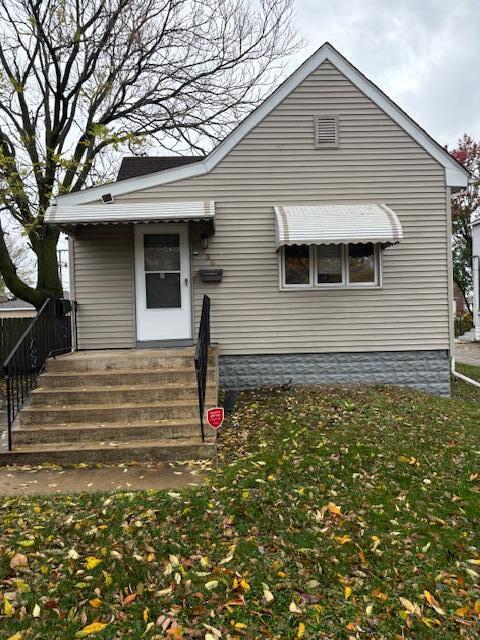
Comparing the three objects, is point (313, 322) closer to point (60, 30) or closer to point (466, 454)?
point (466, 454)

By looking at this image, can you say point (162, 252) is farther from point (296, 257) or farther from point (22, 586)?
point (22, 586)

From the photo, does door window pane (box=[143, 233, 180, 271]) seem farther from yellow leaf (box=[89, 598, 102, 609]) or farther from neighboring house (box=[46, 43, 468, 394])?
yellow leaf (box=[89, 598, 102, 609])

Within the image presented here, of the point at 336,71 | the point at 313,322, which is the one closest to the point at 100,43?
the point at 336,71

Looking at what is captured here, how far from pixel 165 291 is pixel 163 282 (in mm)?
162

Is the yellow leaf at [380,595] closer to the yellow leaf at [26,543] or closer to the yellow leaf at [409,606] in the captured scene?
the yellow leaf at [409,606]

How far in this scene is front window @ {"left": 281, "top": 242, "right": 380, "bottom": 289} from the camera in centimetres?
805

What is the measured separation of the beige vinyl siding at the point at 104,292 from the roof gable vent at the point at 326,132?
12.6ft

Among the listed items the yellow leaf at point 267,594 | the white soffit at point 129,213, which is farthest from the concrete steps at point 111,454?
the white soffit at point 129,213

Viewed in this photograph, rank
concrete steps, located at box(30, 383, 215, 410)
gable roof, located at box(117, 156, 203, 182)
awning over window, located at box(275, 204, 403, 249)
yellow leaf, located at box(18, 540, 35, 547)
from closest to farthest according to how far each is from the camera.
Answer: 1. yellow leaf, located at box(18, 540, 35, 547)
2. concrete steps, located at box(30, 383, 215, 410)
3. awning over window, located at box(275, 204, 403, 249)
4. gable roof, located at box(117, 156, 203, 182)

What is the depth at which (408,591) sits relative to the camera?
287cm

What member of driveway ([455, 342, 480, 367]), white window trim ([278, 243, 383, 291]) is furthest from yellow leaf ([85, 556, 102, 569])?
driveway ([455, 342, 480, 367])

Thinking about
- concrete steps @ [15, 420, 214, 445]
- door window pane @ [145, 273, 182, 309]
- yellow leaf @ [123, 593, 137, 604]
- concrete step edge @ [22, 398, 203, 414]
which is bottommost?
yellow leaf @ [123, 593, 137, 604]

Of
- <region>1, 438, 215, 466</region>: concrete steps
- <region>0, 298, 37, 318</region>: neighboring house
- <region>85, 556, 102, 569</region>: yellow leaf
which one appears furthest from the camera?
<region>0, 298, 37, 318</region>: neighboring house

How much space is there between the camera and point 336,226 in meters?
7.23
